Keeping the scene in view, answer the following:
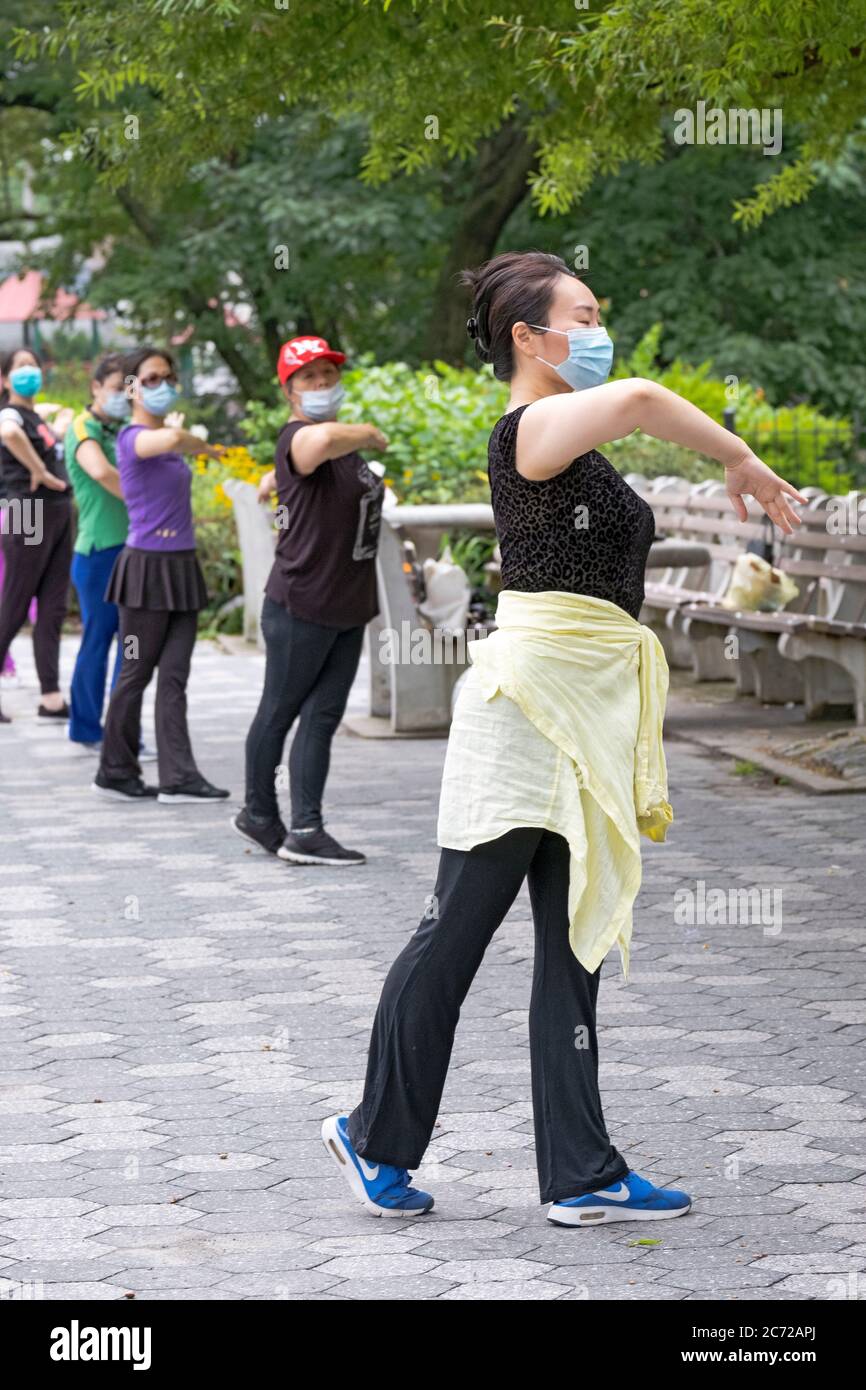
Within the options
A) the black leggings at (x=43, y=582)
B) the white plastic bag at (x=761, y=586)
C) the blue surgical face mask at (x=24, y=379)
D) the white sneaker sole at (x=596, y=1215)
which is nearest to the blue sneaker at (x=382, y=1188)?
the white sneaker sole at (x=596, y=1215)

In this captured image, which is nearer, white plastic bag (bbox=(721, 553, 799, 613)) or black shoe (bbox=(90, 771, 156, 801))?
black shoe (bbox=(90, 771, 156, 801))

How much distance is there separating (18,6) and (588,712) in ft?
59.8

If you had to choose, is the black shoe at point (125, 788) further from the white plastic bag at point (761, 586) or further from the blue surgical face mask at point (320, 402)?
the white plastic bag at point (761, 586)

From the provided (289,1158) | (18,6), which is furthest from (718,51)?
(18,6)

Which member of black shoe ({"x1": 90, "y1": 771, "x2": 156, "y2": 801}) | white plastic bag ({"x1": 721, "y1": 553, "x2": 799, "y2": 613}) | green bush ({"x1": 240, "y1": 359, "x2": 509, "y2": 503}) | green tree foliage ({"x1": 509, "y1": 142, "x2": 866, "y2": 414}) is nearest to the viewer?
black shoe ({"x1": 90, "y1": 771, "x2": 156, "y2": 801})

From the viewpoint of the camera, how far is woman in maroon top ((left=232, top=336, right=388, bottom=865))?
7805mm

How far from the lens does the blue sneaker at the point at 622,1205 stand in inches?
165

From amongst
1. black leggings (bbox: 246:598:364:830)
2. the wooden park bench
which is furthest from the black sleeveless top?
the wooden park bench

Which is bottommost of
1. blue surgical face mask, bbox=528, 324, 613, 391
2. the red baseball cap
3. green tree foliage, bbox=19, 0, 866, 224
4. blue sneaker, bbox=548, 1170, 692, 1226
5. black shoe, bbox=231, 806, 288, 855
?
blue sneaker, bbox=548, 1170, 692, 1226

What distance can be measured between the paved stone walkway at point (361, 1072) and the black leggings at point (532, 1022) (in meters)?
0.15

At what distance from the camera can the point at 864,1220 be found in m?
4.17

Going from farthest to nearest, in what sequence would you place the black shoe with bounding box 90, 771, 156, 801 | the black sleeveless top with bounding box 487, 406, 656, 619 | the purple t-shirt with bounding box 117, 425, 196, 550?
1. the black shoe with bounding box 90, 771, 156, 801
2. the purple t-shirt with bounding box 117, 425, 196, 550
3. the black sleeveless top with bounding box 487, 406, 656, 619

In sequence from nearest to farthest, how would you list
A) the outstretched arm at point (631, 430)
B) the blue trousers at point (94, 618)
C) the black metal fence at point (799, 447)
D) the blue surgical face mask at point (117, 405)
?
1. the outstretched arm at point (631, 430)
2. the blue surgical face mask at point (117, 405)
3. the blue trousers at point (94, 618)
4. the black metal fence at point (799, 447)

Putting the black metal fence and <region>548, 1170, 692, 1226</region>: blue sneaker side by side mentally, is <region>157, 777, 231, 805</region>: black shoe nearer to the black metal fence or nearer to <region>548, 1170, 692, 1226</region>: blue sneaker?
<region>548, 1170, 692, 1226</region>: blue sneaker
